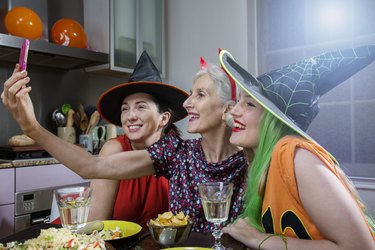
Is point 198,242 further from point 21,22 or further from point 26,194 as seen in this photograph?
point 21,22

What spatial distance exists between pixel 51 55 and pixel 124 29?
79 centimetres

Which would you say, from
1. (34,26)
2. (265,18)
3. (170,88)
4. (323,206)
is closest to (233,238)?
(323,206)

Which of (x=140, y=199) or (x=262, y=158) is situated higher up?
(x=262, y=158)

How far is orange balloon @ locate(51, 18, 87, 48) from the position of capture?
3100mm

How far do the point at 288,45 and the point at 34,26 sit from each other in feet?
6.81

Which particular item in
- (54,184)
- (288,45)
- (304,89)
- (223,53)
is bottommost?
(54,184)

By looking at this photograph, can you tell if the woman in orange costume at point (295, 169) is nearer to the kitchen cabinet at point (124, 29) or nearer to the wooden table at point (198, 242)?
the wooden table at point (198, 242)

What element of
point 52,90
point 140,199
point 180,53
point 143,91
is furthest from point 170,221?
point 180,53

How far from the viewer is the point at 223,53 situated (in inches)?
45.6

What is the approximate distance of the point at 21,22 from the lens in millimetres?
2807

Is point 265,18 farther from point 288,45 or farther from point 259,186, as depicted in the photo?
point 259,186

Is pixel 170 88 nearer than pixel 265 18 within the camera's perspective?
Yes

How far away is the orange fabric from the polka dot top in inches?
8.2

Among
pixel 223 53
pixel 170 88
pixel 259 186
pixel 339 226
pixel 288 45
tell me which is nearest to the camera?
pixel 339 226
